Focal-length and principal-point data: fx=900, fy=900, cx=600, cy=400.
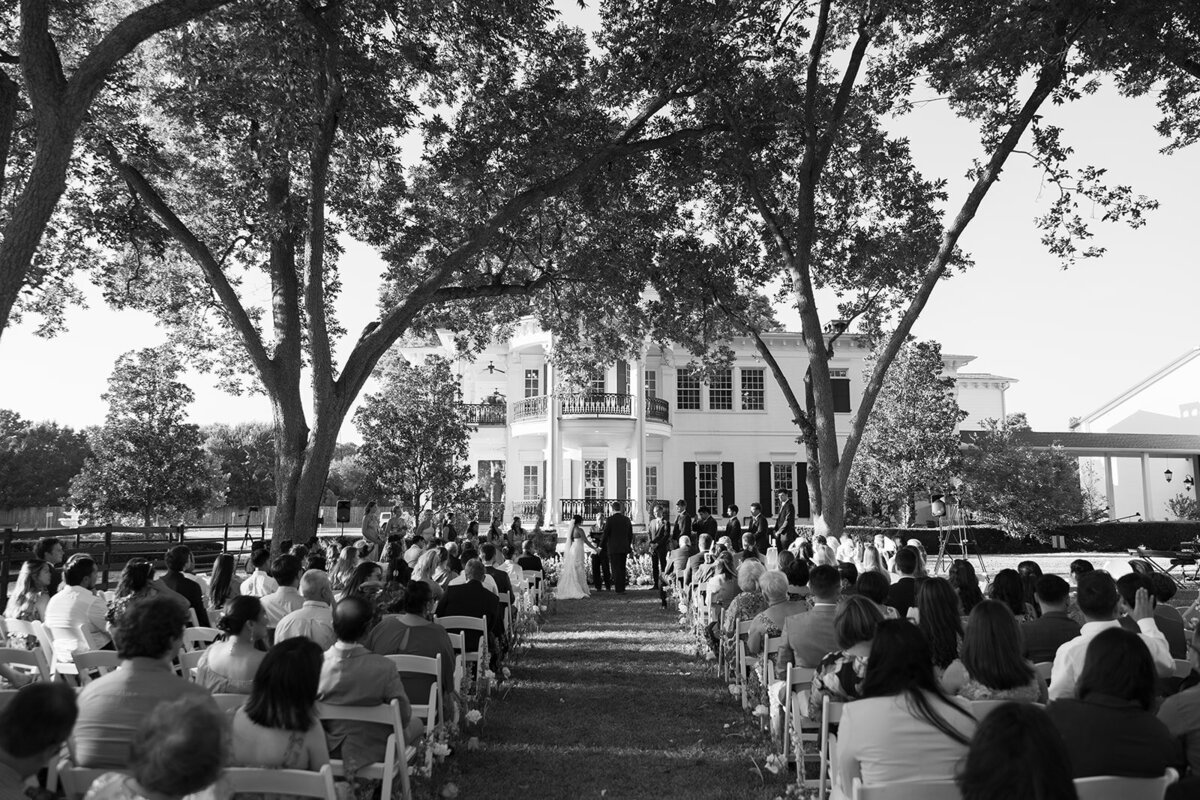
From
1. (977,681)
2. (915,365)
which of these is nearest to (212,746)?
(977,681)

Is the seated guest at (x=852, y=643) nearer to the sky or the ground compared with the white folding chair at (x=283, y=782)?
nearer to the sky

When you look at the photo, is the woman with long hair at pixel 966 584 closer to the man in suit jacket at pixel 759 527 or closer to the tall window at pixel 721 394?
the man in suit jacket at pixel 759 527

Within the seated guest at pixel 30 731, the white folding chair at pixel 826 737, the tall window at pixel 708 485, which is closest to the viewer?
the seated guest at pixel 30 731

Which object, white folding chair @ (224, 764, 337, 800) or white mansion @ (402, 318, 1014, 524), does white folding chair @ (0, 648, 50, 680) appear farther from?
white mansion @ (402, 318, 1014, 524)

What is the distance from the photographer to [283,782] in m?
2.91

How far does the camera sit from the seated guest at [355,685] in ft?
14.1

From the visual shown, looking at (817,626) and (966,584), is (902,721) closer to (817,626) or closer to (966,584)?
(817,626)

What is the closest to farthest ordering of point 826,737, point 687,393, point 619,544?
point 826,737
point 619,544
point 687,393

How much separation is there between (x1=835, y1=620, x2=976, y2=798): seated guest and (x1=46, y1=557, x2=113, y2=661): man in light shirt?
5.47m

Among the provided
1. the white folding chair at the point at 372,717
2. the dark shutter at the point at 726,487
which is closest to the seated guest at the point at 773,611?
the white folding chair at the point at 372,717

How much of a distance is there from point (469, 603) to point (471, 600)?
0.03 m

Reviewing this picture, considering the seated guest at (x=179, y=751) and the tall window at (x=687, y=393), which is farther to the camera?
the tall window at (x=687, y=393)

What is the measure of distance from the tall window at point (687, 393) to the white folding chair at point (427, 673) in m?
27.9

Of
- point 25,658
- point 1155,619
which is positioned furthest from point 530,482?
point 1155,619
